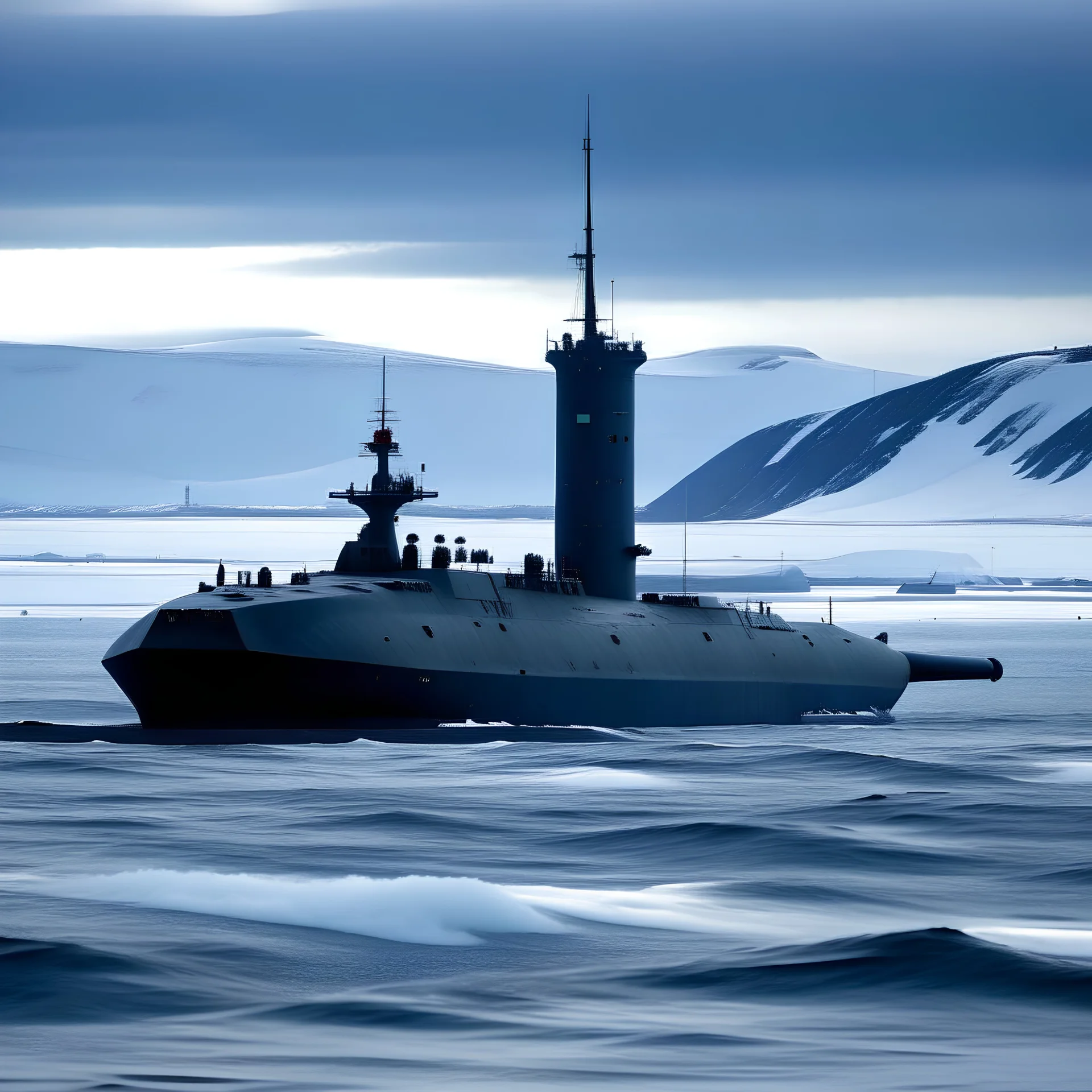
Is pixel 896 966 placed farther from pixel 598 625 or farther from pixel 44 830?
pixel 598 625

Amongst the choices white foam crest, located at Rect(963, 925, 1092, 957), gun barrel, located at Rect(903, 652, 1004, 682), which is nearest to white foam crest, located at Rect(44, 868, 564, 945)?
white foam crest, located at Rect(963, 925, 1092, 957)


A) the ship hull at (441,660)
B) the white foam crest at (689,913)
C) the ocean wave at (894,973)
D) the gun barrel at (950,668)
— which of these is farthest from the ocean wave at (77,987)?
the gun barrel at (950,668)

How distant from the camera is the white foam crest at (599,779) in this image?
4266 centimetres

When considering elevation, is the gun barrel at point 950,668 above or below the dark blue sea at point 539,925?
above

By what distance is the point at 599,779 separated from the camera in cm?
4391

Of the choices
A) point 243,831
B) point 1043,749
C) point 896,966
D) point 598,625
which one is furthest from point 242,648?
point 896,966

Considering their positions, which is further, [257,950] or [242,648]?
[242,648]

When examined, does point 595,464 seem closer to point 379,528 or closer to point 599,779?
point 379,528

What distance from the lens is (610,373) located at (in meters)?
69.1

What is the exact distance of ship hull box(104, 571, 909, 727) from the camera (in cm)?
5309

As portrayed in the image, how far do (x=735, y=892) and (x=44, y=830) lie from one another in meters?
12.4

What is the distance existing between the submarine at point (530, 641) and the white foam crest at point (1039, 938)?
30610 mm

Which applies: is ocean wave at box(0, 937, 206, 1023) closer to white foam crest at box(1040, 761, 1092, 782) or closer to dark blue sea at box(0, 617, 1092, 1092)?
dark blue sea at box(0, 617, 1092, 1092)

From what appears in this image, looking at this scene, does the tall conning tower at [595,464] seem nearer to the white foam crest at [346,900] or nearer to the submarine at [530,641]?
the submarine at [530,641]
